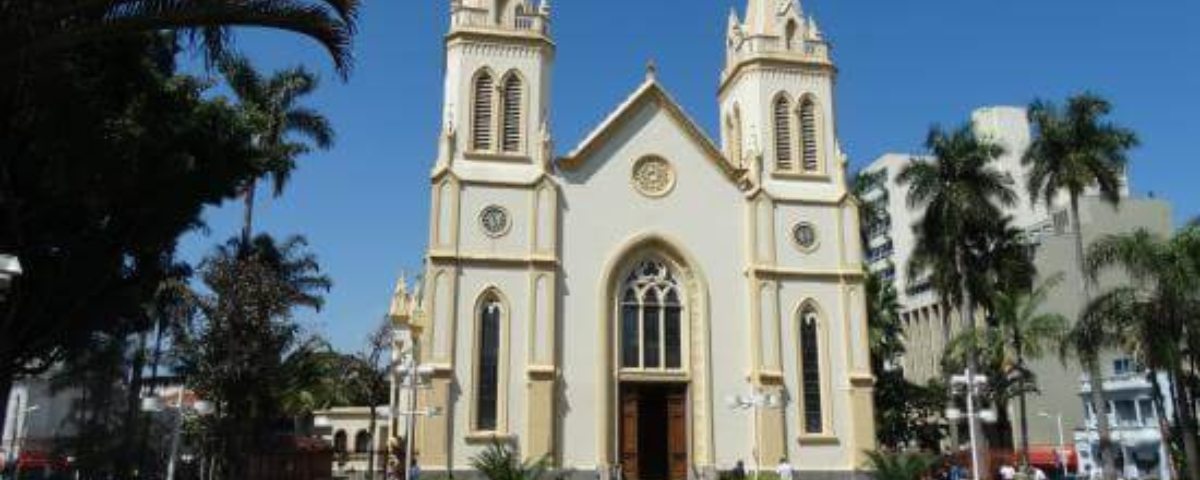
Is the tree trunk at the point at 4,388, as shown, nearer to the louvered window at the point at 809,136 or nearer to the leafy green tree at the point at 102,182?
the leafy green tree at the point at 102,182

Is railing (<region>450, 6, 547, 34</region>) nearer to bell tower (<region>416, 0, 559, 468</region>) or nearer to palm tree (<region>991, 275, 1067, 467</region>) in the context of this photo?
bell tower (<region>416, 0, 559, 468</region>)

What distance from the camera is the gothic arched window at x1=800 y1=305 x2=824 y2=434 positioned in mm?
33781

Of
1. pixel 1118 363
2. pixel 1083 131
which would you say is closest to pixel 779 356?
pixel 1083 131

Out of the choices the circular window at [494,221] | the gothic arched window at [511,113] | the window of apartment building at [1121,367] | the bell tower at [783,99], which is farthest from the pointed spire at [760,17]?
the window of apartment building at [1121,367]

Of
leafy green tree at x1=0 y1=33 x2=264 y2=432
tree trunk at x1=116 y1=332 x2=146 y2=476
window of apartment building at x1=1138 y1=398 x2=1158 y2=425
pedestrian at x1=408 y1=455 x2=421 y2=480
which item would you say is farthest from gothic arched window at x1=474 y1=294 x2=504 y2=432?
window of apartment building at x1=1138 y1=398 x2=1158 y2=425

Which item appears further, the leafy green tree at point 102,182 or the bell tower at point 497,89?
the bell tower at point 497,89

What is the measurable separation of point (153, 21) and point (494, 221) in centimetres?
2142

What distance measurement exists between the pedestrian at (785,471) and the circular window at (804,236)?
23.6 ft

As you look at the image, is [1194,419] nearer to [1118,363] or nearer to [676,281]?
[676,281]

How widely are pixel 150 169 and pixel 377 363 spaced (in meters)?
18.7

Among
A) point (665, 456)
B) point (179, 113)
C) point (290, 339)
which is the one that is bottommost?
point (665, 456)

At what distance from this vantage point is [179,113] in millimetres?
23656

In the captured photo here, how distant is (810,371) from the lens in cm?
3422

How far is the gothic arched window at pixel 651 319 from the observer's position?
1323 inches
